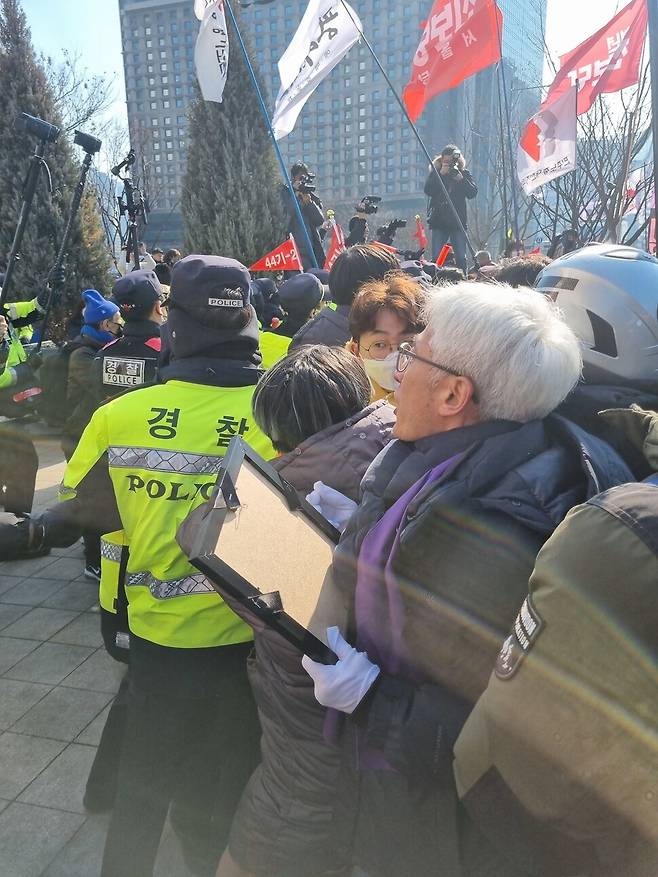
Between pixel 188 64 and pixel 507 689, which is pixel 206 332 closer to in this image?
pixel 507 689

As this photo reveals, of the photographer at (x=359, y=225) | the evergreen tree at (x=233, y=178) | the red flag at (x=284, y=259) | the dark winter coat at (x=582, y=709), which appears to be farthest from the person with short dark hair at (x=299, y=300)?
the evergreen tree at (x=233, y=178)

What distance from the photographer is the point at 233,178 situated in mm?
14531

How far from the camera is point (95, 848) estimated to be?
2.24m

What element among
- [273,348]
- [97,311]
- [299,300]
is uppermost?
[299,300]

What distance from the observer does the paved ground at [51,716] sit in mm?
2238

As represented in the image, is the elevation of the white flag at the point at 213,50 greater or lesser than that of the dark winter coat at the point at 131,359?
greater

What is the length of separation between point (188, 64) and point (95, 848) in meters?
89.3

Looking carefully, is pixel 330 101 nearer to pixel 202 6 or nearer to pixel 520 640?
pixel 202 6

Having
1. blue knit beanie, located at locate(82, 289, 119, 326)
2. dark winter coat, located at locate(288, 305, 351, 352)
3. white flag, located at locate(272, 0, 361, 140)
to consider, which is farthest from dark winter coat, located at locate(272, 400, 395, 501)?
white flag, located at locate(272, 0, 361, 140)

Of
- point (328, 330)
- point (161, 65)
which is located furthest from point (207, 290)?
point (161, 65)

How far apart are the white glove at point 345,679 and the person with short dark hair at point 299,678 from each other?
108 millimetres

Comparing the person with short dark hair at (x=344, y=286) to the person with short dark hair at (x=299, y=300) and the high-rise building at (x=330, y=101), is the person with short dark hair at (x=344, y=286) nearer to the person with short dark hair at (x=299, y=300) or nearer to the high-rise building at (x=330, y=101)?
the person with short dark hair at (x=299, y=300)

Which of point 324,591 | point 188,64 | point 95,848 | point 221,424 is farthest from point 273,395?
point 188,64

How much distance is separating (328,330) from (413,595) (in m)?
2.12
